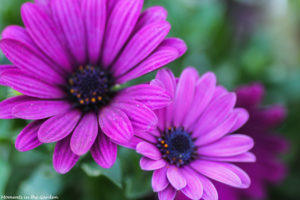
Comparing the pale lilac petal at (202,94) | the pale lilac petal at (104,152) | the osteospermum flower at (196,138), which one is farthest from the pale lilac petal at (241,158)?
the pale lilac petal at (104,152)

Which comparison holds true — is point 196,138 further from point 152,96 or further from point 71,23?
point 71,23

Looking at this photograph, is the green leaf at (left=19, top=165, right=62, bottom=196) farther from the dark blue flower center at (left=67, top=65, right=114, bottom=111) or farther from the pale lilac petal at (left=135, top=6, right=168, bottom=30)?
the pale lilac petal at (left=135, top=6, right=168, bottom=30)

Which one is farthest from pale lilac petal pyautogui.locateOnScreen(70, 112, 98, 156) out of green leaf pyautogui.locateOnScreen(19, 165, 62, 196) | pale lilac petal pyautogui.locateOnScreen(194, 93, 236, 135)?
green leaf pyautogui.locateOnScreen(19, 165, 62, 196)

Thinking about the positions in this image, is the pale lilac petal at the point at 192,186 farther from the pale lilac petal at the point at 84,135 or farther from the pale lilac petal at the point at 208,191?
the pale lilac petal at the point at 84,135

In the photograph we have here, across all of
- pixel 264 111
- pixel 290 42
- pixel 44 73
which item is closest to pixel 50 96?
pixel 44 73

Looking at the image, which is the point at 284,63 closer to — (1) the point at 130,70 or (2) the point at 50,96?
(1) the point at 130,70

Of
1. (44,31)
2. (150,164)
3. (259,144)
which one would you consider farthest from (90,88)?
(259,144)
